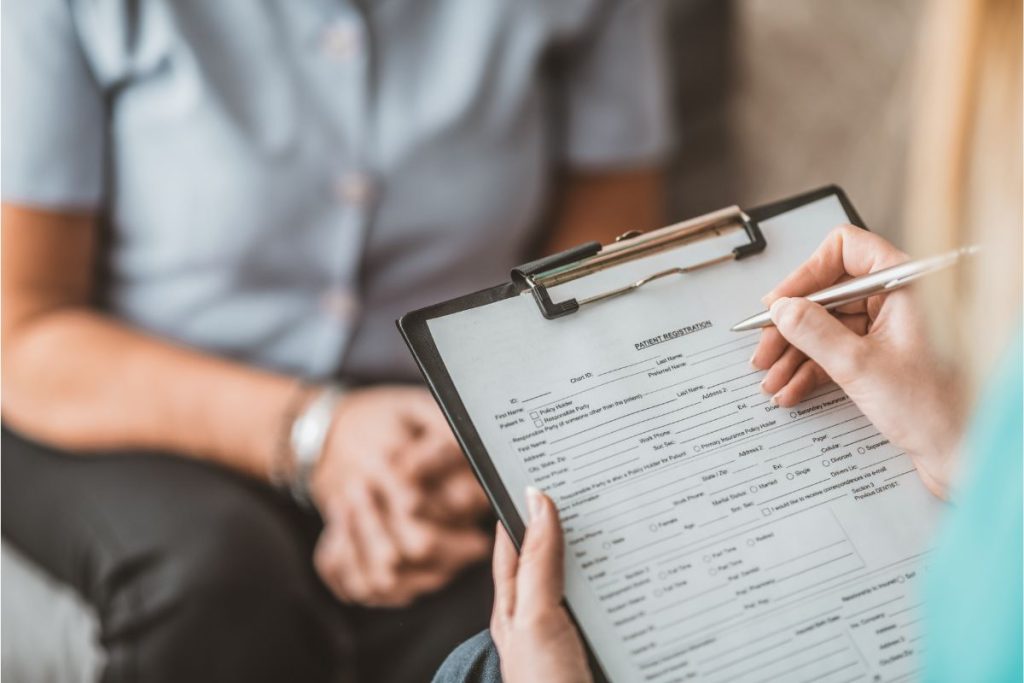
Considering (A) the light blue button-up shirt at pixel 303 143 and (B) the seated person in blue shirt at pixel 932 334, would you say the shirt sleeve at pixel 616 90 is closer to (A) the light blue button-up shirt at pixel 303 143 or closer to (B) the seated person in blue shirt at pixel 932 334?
(A) the light blue button-up shirt at pixel 303 143

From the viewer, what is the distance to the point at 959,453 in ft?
0.93

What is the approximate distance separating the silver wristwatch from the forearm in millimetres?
12

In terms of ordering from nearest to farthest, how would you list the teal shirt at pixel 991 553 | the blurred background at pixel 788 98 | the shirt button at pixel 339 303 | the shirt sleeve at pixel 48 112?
1. the teal shirt at pixel 991 553
2. the shirt sleeve at pixel 48 112
3. the shirt button at pixel 339 303
4. the blurred background at pixel 788 98

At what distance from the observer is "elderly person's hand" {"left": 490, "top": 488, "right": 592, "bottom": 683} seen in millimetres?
266

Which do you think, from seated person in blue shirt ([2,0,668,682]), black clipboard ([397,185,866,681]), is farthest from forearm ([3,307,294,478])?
black clipboard ([397,185,866,681])

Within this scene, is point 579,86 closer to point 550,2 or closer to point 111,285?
point 550,2

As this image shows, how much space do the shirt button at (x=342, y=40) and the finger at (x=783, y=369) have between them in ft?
1.02

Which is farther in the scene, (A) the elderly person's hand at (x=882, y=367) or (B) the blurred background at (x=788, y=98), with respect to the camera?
(B) the blurred background at (x=788, y=98)

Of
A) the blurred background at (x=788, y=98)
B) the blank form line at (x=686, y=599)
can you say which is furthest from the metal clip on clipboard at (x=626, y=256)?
the blurred background at (x=788, y=98)

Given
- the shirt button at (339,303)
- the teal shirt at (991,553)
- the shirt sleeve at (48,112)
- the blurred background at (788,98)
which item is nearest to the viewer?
the teal shirt at (991,553)

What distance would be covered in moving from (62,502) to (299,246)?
20 cm

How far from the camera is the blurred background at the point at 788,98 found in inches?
29.0

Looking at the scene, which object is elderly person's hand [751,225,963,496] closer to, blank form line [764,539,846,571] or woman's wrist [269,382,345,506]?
blank form line [764,539,846,571]

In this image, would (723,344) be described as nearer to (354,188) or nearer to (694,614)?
(694,614)
